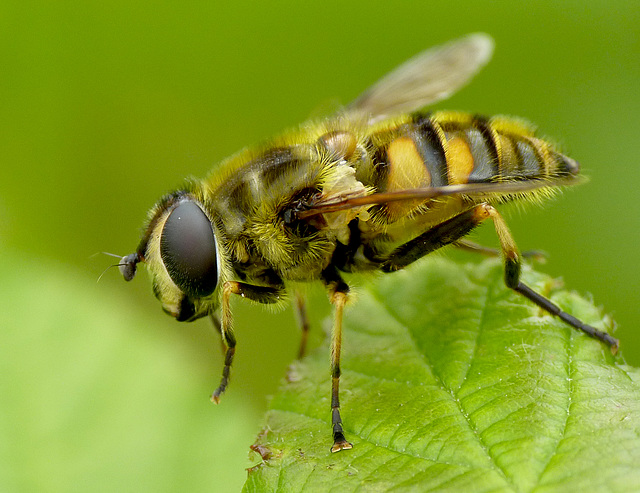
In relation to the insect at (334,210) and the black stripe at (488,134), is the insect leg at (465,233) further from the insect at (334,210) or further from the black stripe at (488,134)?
the black stripe at (488,134)

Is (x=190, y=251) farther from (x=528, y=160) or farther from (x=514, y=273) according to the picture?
(x=528, y=160)

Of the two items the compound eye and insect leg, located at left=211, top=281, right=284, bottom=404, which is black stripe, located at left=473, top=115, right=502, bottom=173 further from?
the compound eye

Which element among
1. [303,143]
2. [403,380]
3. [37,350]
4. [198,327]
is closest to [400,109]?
[303,143]

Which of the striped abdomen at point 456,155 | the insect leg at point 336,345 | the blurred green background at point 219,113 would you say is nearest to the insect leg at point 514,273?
Result: the striped abdomen at point 456,155

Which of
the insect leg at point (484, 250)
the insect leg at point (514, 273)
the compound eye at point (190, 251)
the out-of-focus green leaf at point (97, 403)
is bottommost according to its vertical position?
Answer: the out-of-focus green leaf at point (97, 403)

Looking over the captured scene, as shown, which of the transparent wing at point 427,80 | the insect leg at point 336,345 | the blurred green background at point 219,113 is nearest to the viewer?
the insect leg at point 336,345

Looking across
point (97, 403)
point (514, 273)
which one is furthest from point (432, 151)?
point (97, 403)

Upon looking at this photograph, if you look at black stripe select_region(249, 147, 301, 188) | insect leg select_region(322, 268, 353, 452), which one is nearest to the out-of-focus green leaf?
insect leg select_region(322, 268, 353, 452)
